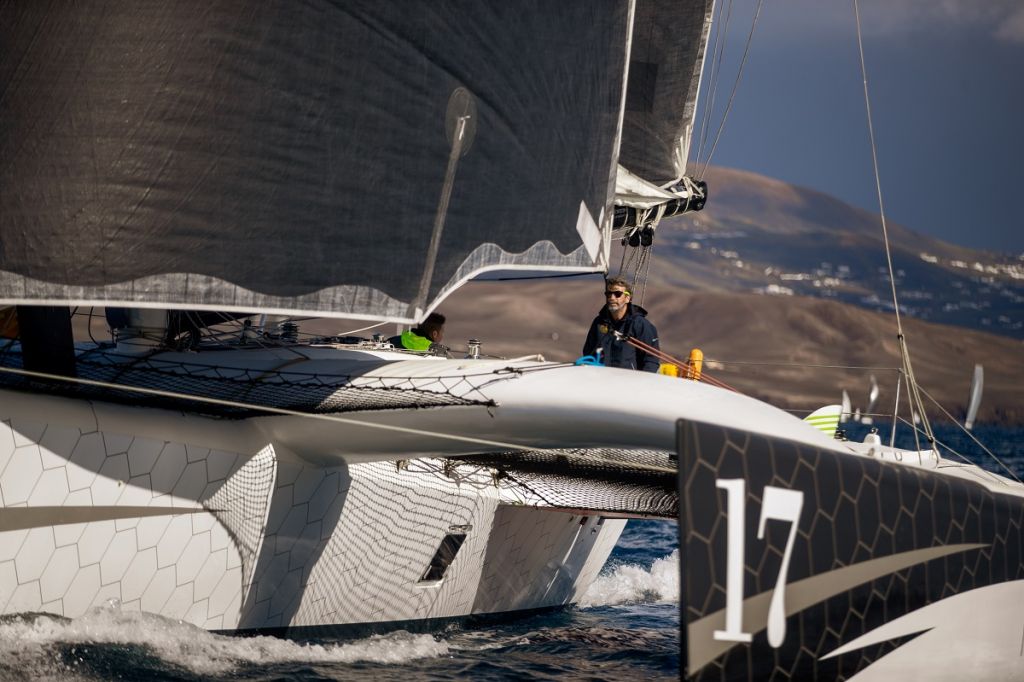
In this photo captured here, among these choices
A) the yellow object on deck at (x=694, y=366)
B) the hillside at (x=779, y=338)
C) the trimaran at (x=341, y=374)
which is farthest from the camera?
the hillside at (x=779, y=338)

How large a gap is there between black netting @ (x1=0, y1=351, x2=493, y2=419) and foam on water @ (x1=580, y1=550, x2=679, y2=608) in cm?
441

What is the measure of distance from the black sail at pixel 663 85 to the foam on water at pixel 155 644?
4741 mm

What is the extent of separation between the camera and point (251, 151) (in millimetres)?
5230

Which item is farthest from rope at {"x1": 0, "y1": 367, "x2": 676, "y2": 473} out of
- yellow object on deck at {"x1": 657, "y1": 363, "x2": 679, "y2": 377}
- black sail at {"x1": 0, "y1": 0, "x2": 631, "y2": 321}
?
yellow object on deck at {"x1": 657, "y1": 363, "x2": 679, "y2": 377}

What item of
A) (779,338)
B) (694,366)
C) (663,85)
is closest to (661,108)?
(663,85)

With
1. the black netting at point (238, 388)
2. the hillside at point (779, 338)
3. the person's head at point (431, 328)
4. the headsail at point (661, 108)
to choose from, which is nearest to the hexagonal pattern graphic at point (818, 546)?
the black netting at point (238, 388)

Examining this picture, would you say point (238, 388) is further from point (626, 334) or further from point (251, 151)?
point (626, 334)

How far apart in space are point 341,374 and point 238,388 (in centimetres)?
50

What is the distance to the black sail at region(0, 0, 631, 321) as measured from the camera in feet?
16.4

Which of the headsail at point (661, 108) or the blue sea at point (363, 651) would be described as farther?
the headsail at point (661, 108)

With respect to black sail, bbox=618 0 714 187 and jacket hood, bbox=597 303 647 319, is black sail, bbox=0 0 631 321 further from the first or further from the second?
black sail, bbox=618 0 714 187

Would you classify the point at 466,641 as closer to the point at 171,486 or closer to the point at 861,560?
the point at 171,486

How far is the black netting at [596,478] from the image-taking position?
6.09 meters

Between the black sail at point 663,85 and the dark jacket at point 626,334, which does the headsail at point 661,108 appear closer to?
the black sail at point 663,85
